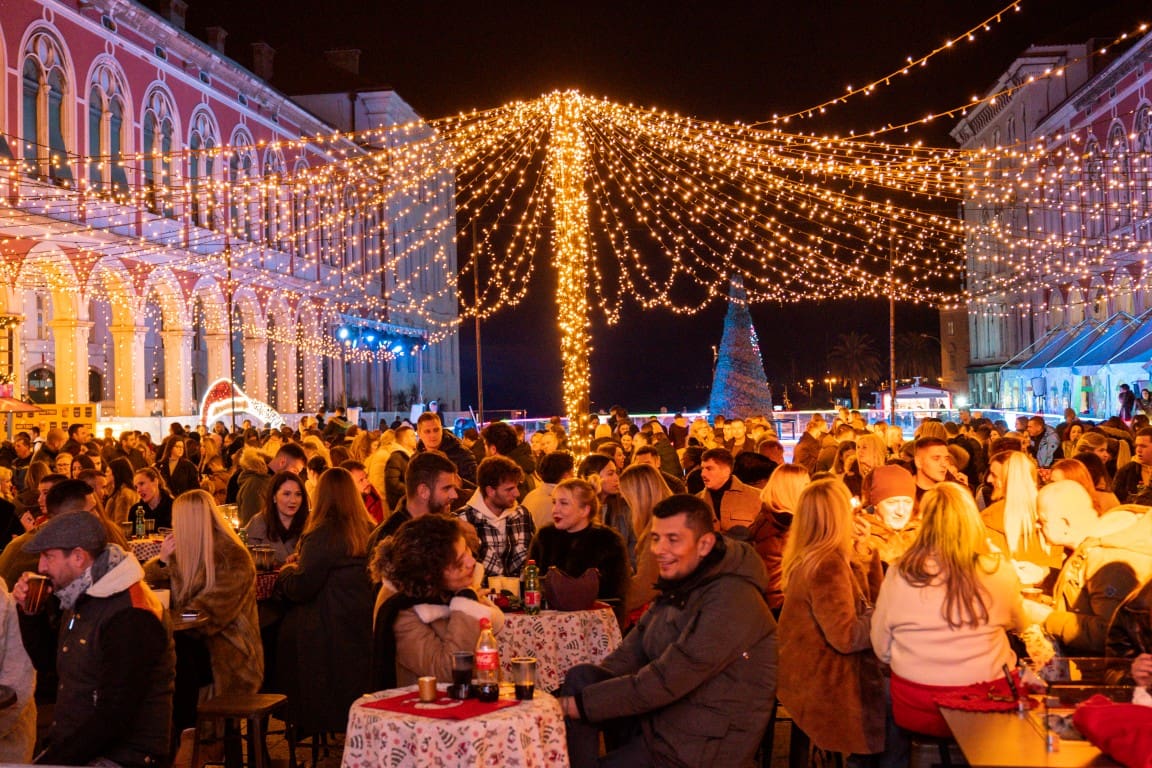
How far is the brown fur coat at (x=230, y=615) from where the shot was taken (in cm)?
645

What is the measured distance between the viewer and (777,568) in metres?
7.61

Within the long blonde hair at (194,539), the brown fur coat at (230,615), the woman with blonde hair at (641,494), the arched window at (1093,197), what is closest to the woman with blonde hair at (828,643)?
the woman with blonde hair at (641,494)

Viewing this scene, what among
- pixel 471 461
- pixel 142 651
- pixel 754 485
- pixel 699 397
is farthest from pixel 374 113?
pixel 142 651

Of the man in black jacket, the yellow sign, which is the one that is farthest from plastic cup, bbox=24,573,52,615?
the yellow sign

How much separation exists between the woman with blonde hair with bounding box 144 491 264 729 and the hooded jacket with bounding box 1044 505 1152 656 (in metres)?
4.20

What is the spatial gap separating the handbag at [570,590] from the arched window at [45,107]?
2029cm

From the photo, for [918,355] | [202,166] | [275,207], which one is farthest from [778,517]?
[918,355]

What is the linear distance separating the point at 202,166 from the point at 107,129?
540cm

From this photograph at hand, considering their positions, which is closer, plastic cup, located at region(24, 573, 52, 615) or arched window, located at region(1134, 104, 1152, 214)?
plastic cup, located at region(24, 573, 52, 615)

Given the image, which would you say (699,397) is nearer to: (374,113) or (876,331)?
(876,331)

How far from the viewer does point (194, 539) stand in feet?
21.1

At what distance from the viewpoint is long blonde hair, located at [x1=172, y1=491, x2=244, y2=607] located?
6.39 m

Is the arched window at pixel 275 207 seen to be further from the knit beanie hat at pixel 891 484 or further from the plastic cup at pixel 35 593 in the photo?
the plastic cup at pixel 35 593

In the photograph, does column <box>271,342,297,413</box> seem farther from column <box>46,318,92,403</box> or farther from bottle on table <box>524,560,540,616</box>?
bottle on table <box>524,560,540,616</box>
